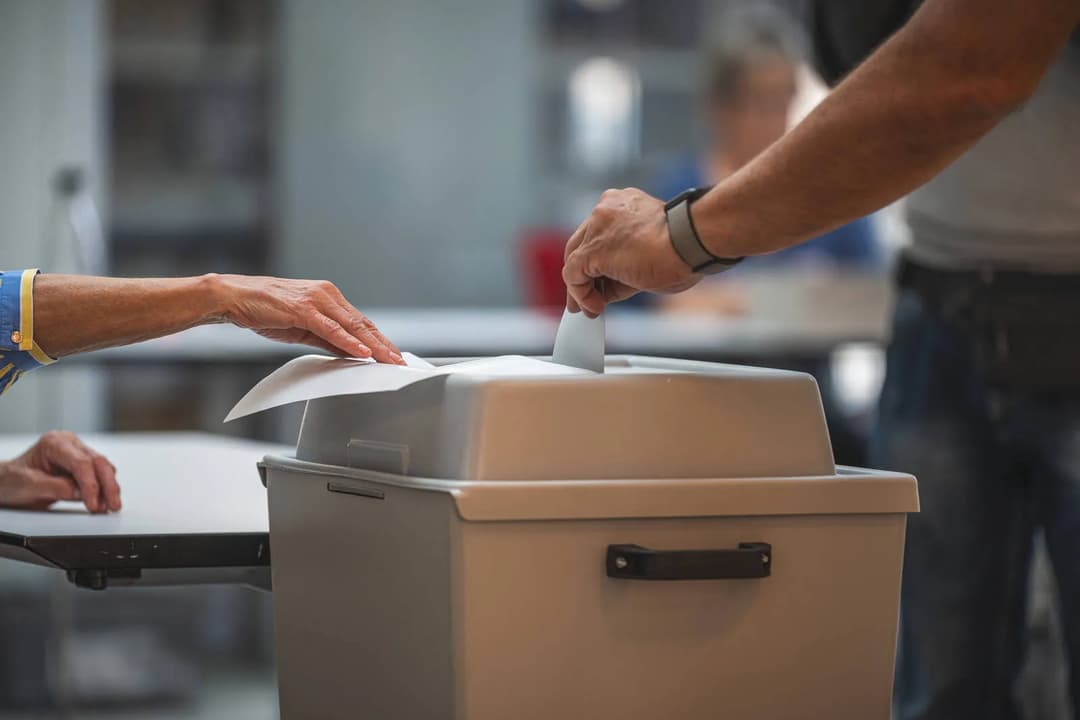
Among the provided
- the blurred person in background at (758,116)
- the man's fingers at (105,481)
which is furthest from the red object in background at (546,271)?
the man's fingers at (105,481)

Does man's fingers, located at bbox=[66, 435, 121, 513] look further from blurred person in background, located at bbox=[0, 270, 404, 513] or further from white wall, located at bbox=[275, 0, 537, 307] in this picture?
white wall, located at bbox=[275, 0, 537, 307]

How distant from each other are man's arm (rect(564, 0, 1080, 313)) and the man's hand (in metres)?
0.58

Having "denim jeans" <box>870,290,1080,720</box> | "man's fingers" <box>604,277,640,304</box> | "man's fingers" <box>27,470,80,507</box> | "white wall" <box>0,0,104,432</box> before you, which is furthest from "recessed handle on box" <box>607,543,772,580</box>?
"white wall" <box>0,0,104,432</box>

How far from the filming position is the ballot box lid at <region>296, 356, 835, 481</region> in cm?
84

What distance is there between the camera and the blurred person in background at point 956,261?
2.84 ft

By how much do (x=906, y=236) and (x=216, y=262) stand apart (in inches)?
157

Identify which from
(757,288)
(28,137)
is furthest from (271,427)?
(28,137)

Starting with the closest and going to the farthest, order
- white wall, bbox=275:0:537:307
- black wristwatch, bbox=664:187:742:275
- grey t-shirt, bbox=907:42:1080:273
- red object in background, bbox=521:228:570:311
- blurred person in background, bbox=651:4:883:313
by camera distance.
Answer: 1. black wristwatch, bbox=664:187:742:275
2. grey t-shirt, bbox=907:42:1080:273
3. blurred person in background, bbox=651:4:883:313
4. red object in background, bbox=521:228:570:311
5. white wall, bbox=275:0:537:307

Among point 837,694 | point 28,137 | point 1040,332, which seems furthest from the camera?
point 28,137

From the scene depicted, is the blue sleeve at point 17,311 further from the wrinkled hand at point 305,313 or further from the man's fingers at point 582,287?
the man's fingers at point 582,287

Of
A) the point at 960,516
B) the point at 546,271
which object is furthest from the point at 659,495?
the point at 546,271

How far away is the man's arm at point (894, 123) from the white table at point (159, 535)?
433 mm

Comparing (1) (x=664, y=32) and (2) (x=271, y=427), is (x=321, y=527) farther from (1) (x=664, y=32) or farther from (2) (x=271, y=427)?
(1) (x=664, y=32)

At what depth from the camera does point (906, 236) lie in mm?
1387
